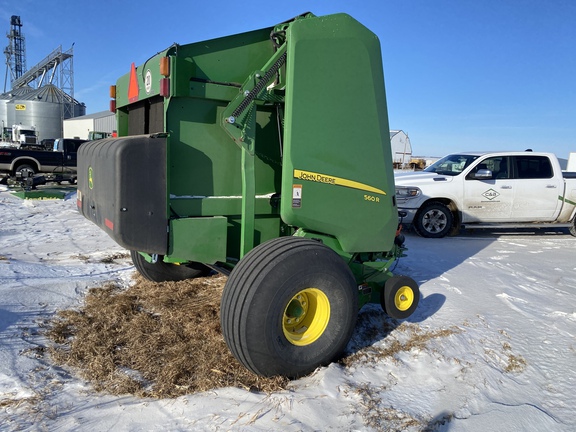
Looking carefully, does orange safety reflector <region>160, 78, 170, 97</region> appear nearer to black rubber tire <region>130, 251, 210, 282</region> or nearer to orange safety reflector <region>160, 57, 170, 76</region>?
orange safety reflector <region>160, 57, 170, 76</region>

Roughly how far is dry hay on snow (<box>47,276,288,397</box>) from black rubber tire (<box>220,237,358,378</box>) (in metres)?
0.21

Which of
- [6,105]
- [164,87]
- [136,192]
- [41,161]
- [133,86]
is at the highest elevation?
[6,105]

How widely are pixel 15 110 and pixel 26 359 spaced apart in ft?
177

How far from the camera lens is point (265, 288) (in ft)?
9.86

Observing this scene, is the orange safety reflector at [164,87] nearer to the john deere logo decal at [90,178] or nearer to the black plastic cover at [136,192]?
the black plastic cover at [136,192]

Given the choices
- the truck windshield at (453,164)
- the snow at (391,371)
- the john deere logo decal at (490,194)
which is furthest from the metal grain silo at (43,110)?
the john deere logo decal at (490,194)

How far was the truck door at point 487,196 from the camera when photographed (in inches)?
362

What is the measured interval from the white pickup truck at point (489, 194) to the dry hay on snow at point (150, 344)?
5.63m

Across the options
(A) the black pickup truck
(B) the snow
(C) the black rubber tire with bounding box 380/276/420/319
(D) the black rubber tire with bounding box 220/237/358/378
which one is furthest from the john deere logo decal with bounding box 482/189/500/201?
(A) the black pickup truck

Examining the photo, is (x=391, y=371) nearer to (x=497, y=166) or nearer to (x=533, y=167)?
(x=497, y=166)

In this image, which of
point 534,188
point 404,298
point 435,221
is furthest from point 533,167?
point 404,298

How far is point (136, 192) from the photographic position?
3.25 meters

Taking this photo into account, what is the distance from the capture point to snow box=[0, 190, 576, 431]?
8.96 feet

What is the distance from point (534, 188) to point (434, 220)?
90.5 inches
